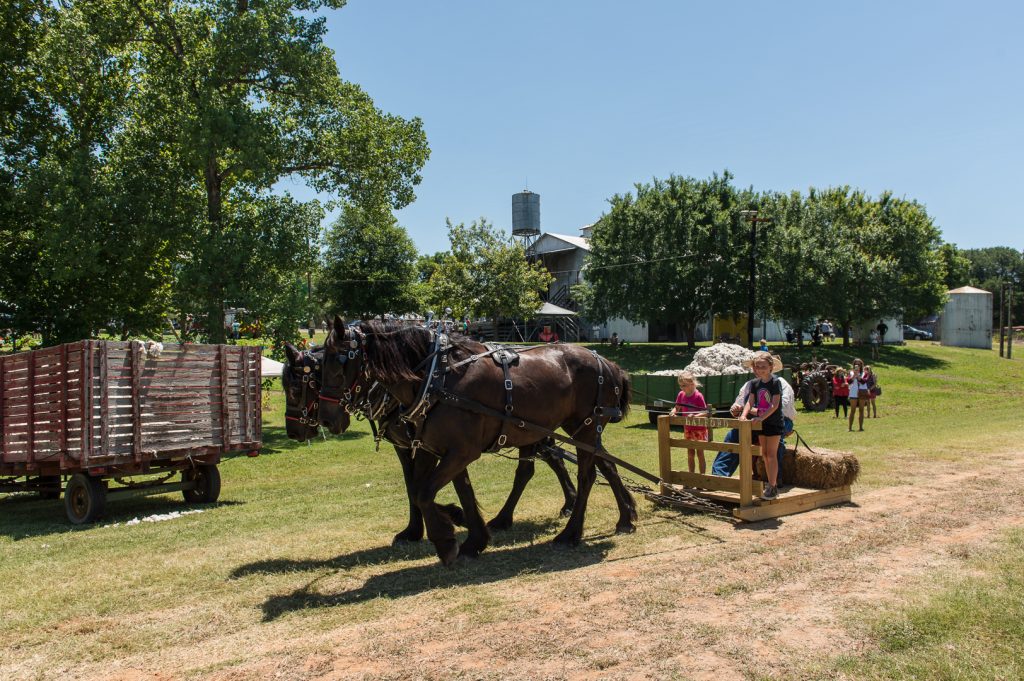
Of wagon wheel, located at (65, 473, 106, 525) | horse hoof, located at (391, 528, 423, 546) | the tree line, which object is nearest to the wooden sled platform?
horse hoof, located at (391, 528, 423, 546)

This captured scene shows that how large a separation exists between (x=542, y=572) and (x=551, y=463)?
2.56 meters

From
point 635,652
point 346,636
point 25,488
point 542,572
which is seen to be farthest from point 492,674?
point 25,488

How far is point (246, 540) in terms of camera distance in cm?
838

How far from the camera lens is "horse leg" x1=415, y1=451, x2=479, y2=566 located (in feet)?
22.3

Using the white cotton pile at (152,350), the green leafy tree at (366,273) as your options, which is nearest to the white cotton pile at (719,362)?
the white cotton pile at (152,350)

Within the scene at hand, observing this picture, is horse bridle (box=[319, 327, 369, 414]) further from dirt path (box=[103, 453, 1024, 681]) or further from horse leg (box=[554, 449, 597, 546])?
horse leg (box=[554, 449, 597, 546])

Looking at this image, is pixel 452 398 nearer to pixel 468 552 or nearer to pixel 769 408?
pixel 468 552

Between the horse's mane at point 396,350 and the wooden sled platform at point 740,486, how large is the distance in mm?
3016

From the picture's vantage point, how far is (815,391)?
25000 mm

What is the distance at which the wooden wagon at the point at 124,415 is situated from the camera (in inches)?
383

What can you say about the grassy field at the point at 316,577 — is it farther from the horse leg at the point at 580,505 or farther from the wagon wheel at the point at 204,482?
the wagon wheel at the point at 204,482

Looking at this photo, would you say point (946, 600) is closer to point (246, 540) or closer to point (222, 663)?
point (222, 663)

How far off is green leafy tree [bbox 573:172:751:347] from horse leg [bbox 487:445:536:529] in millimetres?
31055

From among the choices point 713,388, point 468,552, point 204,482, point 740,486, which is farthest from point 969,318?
point 468,552
